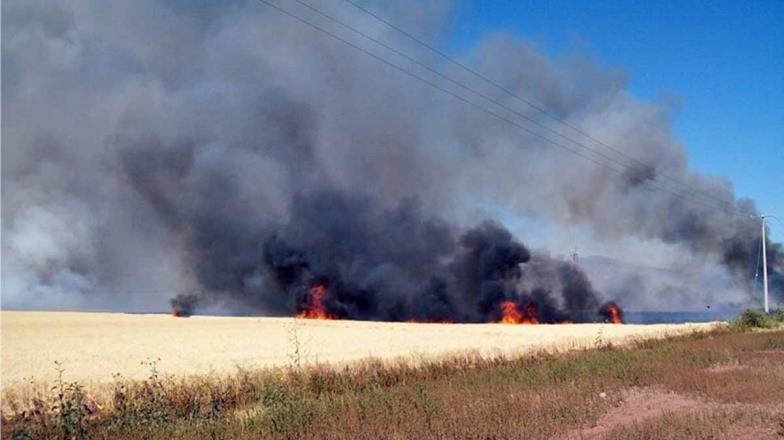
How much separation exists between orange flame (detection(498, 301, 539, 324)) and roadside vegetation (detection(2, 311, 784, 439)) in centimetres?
9516

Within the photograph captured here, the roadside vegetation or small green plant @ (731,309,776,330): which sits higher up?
the roadside vegetation

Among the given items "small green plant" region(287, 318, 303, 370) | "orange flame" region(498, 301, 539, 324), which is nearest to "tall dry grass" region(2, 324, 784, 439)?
"small green plant" region(287, 318, 303, 370)

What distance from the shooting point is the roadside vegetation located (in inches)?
428

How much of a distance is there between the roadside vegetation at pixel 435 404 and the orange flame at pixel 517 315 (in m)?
95.2

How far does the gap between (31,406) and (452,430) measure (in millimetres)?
10146

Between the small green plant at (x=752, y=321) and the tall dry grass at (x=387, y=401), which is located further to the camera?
the small green plant at (x=752, y=321)

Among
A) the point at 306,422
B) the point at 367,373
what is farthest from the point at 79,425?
the point at 367,373

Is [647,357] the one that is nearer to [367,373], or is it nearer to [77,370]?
[367,373]

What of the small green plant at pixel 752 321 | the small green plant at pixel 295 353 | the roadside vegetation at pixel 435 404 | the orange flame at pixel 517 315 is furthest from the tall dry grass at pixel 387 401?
the orange flame at pixel 517 315

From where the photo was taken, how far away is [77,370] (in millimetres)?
32562

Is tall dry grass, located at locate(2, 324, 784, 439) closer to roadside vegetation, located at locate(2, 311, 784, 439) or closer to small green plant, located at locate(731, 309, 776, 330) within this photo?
roadside vegetation, located at locate(2, 311, 784, 439)

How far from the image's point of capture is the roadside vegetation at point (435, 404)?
10875mm

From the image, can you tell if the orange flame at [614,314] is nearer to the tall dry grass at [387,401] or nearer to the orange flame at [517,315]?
the orange flame at [517,315]

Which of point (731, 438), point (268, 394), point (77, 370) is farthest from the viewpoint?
point (77, 370)
